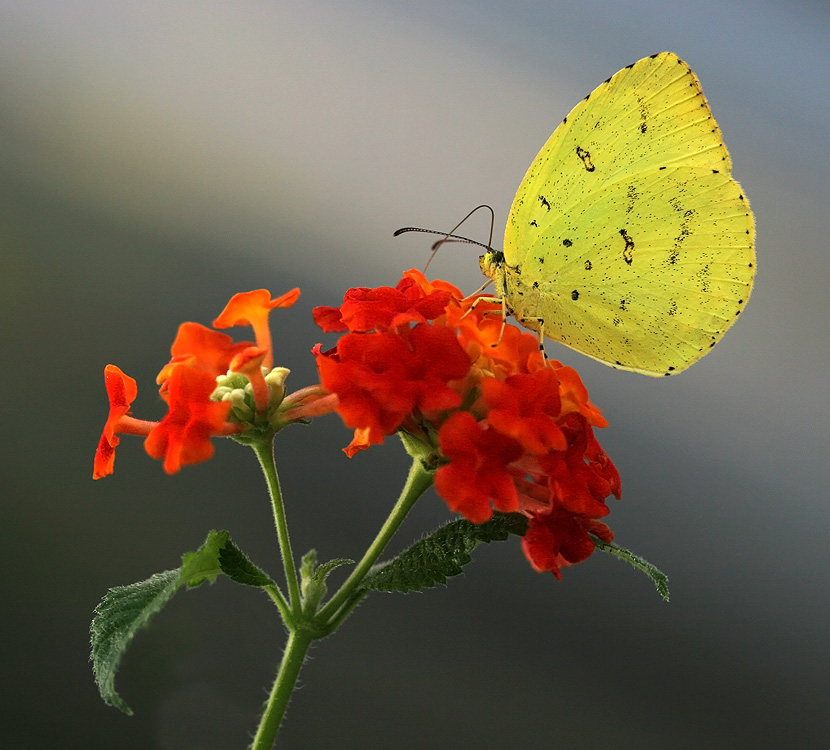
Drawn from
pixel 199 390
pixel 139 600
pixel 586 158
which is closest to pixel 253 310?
pixel 199 390

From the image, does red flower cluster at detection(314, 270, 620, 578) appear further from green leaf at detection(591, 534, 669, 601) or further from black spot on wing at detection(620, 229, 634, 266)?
black spot on wing at detection(620, 229, 634, 266)

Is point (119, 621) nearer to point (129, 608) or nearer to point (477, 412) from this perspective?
point (129, 608)

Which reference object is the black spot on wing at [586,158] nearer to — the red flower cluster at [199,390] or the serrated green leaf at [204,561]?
the red flower cluster at [199,390]

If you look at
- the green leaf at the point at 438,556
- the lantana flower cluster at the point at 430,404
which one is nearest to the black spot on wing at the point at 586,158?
the lantana flower cluster at the point at 430,404

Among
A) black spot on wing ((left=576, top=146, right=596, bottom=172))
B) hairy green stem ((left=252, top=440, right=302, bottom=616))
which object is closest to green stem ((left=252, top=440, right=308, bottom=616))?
hairy green stem ((left=252, top=440, right=302, bottom=616))

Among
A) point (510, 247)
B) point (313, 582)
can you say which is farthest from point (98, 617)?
point (510, 247)

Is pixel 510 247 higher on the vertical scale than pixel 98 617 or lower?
higher

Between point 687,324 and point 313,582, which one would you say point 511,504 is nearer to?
point 313,582
